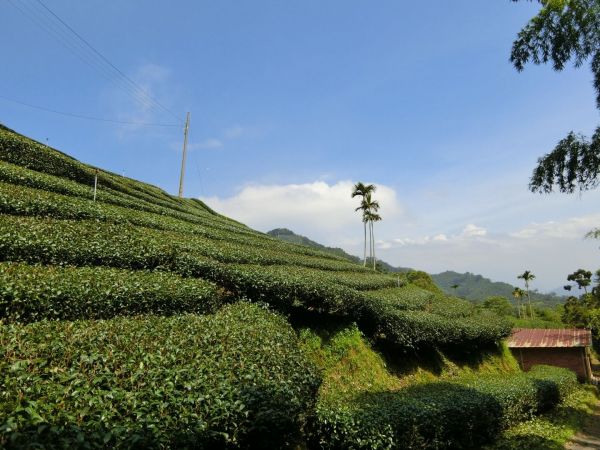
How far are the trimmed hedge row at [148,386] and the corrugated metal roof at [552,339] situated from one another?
28.6m

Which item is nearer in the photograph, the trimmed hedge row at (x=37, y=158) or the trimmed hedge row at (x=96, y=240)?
the trimmed hedge row at (x=96, y=240)

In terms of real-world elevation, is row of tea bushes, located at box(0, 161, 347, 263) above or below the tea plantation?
above

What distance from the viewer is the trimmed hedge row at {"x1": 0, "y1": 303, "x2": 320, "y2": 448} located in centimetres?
494

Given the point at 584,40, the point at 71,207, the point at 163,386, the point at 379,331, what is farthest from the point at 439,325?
the point at 71,207

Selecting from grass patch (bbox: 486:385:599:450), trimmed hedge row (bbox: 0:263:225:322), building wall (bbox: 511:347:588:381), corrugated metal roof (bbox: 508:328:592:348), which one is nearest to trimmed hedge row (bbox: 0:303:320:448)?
trimmed hedge row (bbox: 0:263:225:322)

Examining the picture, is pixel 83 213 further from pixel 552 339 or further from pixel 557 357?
pixel 552 339

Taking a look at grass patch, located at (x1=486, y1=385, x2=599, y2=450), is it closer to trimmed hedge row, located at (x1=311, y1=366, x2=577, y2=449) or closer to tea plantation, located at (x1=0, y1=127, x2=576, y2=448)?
trimmed hedge row, located at (x1=311, y1=366, x2=577, y2=449)

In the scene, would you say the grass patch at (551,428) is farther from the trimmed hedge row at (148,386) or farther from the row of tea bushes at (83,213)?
the row of tea bushes at (83,213)

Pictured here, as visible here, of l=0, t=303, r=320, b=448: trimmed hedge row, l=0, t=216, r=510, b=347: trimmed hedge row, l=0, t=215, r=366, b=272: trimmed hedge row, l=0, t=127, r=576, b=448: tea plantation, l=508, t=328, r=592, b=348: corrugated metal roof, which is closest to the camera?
l=0, t=303, r=320, b=448: trimmed hedge row

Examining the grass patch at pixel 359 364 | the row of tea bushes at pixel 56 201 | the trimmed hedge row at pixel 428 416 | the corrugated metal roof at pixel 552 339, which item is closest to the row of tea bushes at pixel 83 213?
the row of tea bushes at pixel 56 201

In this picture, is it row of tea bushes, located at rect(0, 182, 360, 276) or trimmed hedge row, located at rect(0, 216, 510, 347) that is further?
row of tea bushes, located at rect(0, 182, 360, 276)

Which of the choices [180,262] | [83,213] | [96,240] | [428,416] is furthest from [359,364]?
[83,213]

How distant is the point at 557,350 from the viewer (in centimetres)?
3159

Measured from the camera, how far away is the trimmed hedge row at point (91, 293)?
847 centimetres
